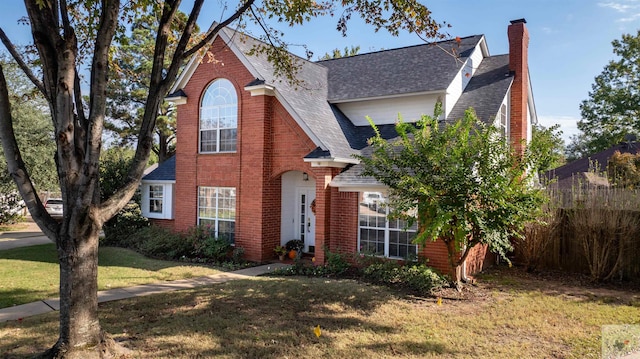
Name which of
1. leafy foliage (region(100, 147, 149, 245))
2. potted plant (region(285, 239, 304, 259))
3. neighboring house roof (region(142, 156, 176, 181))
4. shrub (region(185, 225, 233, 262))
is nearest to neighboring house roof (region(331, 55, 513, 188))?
potted plant (region(285, 239, 304, 259))

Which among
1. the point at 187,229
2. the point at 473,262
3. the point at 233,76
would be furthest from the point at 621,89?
the point at 187,229

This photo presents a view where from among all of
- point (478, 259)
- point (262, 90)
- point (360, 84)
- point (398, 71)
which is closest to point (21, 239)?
point (262, 90)

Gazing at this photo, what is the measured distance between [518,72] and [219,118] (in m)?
11.0

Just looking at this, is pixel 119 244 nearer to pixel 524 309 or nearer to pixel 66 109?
pixel 66 109

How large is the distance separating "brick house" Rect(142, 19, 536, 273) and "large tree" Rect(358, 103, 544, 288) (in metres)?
2.42

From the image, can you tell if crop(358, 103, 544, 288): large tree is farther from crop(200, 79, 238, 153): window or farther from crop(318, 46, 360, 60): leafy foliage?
crop(318, 46, 360, 60): leafy foliage

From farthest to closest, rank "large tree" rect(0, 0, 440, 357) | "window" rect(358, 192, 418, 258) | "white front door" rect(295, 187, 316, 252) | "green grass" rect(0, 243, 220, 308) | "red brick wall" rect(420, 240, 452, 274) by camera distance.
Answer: "white front door" rect(295, 187, 316, 252), "window" rect(358, 192, 418, 258), "red brick wall" rect(420, 240, 452, 274), "green grass" rect(0, 243, 220, 308), "large tree" rect(0, 0, 440, 357)

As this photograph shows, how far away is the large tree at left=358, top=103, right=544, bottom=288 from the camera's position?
8.77 m

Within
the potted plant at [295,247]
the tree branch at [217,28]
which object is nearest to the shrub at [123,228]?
the potted plant at [295,247]

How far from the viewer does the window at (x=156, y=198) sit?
17.8 meters

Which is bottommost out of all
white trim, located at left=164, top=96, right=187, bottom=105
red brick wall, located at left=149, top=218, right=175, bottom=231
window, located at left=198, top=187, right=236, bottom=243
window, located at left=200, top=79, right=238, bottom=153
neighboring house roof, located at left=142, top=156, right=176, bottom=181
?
red brick wall, located at left=149, top=218, right=175, bottom=231

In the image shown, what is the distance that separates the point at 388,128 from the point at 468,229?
6624mm

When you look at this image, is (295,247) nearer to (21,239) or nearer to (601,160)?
(21,239)

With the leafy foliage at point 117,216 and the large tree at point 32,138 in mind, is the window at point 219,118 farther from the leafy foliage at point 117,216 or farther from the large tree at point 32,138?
the large tree at point 32,138
